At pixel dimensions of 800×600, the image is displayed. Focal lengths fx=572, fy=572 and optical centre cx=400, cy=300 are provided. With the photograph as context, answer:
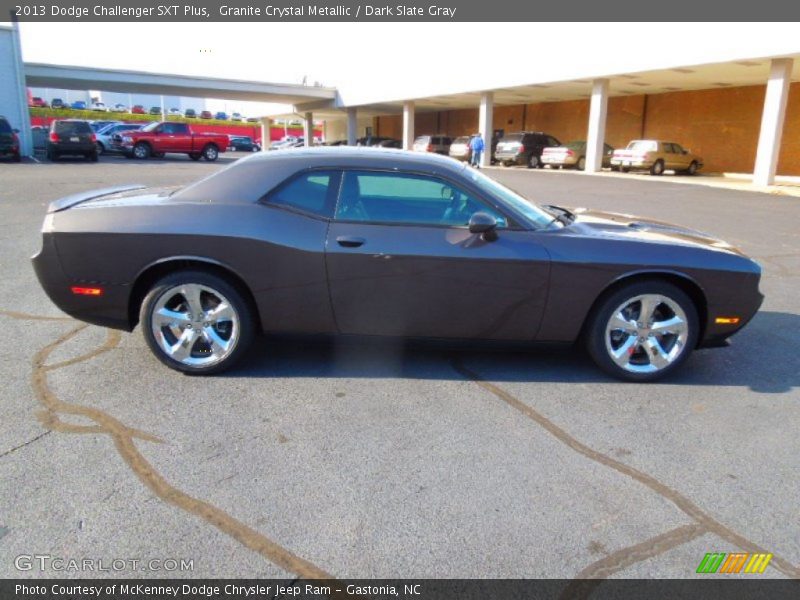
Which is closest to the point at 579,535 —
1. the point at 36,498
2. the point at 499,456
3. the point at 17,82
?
the point at 499,456

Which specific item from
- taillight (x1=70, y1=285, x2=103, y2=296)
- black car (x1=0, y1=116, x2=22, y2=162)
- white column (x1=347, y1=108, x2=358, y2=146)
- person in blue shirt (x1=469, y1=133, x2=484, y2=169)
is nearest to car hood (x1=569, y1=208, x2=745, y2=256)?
taillight (x1=70, y1=285, x2=103, y2=296)

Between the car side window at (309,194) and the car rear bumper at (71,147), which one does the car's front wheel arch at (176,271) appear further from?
the car rear bumper at (71,147)

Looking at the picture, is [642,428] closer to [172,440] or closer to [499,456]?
[499,456]

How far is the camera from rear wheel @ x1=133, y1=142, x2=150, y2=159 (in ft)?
93.0

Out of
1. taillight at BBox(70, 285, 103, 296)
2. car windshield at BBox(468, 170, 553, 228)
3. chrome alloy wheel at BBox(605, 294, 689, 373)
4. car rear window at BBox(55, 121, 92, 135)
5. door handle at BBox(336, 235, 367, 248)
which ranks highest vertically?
car rear window at BBox(55, 121, 92, 135)

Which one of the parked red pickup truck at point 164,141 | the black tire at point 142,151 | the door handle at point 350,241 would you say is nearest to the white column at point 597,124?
the parked red pickup truck at point 164,141

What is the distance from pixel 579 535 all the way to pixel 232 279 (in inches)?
104

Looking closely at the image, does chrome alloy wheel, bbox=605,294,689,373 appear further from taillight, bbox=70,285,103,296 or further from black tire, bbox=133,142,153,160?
black tire, bbox=133,142,153,160

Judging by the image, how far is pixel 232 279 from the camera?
3.89 metres

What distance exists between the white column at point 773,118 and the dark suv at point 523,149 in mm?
12393

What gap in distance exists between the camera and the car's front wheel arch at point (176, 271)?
12.5ft

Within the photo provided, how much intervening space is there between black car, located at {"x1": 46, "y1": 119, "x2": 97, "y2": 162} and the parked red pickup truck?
357cm

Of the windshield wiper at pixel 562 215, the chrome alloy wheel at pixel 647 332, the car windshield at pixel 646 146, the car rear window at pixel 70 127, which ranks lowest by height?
the chrome alloy wheel at pixel 647 332

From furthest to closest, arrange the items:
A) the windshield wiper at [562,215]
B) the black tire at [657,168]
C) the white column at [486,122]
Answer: the white column at [486,122] → the black tire at [657,168] → the windshield wiper at [562,215]
